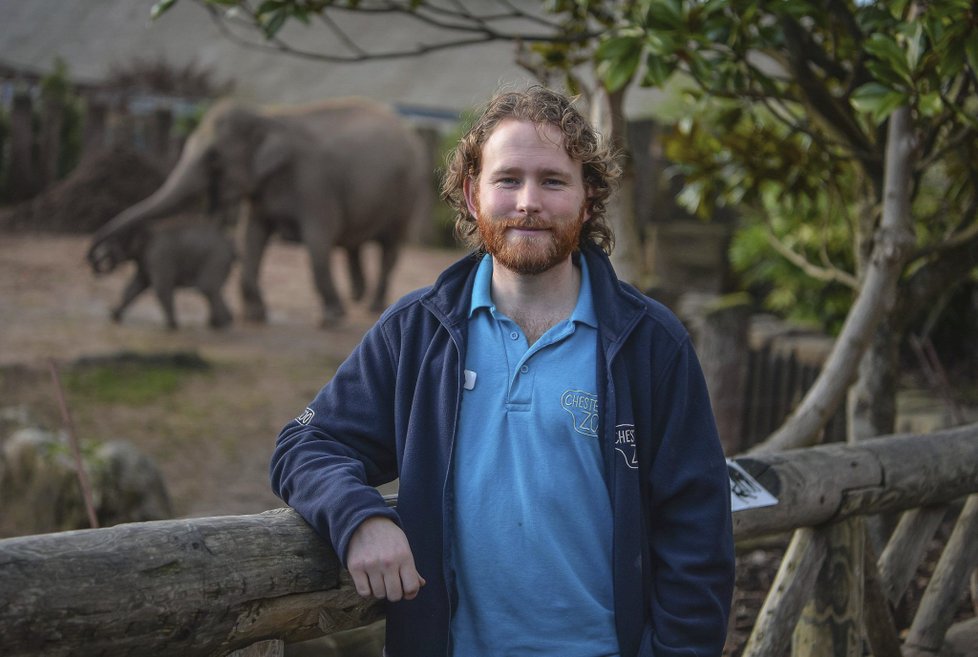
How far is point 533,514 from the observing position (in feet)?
6.34

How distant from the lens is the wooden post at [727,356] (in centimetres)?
605

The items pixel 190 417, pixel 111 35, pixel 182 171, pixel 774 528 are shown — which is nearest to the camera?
pixel 774 528

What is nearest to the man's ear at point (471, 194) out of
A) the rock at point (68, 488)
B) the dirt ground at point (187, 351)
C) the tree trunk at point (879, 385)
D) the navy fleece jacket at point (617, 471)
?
the navy fleece jacket at point (617, 471)

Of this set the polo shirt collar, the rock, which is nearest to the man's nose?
the polo shirt collar

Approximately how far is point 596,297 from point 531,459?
31 centimetres

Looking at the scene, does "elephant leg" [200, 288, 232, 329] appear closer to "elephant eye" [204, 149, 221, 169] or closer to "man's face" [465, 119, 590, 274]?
"elephant eye" [204, 149, 221, 169]

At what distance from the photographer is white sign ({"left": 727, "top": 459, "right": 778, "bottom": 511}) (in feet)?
8.33

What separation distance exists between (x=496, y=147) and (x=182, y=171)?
30.1 feet

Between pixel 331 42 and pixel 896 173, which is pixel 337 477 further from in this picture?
pixel 331 42

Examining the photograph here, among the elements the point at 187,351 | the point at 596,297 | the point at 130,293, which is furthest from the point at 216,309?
the point at 596,297

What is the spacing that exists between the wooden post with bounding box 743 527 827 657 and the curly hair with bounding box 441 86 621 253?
38.9 inches

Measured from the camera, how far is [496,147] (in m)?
2.04

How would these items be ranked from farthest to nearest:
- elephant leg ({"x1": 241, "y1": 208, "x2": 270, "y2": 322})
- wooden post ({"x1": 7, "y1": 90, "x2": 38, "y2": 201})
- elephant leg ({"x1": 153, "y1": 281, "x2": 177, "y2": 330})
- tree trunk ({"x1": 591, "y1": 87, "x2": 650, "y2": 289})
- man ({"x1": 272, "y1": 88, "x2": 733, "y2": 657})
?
wooden post ({"x1": 7, "y1": 90, "x2": 38, "y2": 201})
elephant leg ({"x1": 241, "y1": 208, "x2": 270, "y2": 322})
elephant leg ({"x1": 153, "y1": 281, "x2": 177, "y2": 330})
tree trunk ({"x1": 591, "y1": 87, "x2": 650, "y2": 289})
man ({"x1": 272, "y1": 88, "x2": 733, "y2": 657})

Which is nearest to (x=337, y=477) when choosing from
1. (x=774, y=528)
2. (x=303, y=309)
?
(x=774, y=528)
